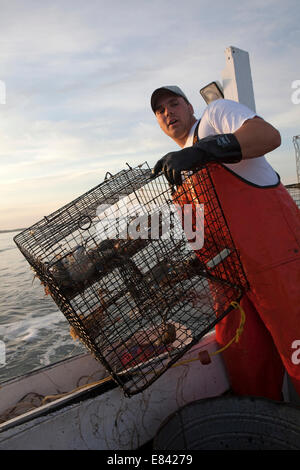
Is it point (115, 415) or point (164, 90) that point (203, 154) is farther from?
point (115, 415)

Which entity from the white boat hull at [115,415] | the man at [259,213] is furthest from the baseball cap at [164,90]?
the white boat hull at [115,415]

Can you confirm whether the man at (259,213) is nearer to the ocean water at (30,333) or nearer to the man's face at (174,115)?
the man's face at (174,115)

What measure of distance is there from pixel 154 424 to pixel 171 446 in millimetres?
252

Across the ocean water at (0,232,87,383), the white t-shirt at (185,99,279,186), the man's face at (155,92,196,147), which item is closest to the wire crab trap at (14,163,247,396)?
the white t-shirt at (185,99,279,186)

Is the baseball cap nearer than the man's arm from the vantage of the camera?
No

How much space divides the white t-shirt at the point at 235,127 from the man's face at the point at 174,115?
0.93 ft

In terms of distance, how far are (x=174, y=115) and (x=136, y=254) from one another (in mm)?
1074

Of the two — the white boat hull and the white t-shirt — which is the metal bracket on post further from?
the white boat hull

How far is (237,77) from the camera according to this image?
3080 mm

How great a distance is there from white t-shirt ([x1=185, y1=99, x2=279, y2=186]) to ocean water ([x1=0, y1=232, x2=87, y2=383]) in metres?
3.25

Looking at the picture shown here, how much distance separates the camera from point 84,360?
2.69 m


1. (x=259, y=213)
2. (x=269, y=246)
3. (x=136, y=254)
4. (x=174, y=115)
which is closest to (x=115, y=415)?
(x=136, y=254)

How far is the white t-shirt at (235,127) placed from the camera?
1.63 m

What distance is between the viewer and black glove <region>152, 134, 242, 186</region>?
141 cm
